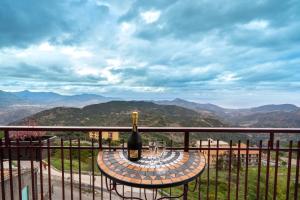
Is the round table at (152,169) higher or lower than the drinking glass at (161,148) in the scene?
lower

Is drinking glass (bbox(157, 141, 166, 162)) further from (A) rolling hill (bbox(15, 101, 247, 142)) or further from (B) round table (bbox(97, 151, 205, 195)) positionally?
(A) rolling hill (bbox(15, 101, 247, 142))

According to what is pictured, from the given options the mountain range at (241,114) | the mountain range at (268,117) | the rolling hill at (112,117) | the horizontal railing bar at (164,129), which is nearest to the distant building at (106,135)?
the horizontal railing bar at (164,129)

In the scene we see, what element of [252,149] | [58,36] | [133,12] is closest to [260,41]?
[133,12]

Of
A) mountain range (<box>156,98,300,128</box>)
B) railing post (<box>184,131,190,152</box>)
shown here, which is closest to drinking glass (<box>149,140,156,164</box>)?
railing post (<box>184,131,190,152</box>)

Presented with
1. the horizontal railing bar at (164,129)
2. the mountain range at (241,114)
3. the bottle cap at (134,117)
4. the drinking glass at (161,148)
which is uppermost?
the bottle cap at (134,117)

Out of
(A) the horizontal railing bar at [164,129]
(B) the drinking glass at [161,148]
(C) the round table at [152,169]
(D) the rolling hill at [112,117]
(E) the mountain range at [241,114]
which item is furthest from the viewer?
(E) the mountain range at [241,114]

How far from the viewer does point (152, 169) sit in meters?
1.39

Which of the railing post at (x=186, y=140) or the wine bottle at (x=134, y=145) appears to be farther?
the railing post at (x=186, y=140)

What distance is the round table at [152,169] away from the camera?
1.24 m

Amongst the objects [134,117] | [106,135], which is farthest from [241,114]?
[134,117]

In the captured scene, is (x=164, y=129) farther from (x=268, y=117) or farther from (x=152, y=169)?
(x=268, y=117)

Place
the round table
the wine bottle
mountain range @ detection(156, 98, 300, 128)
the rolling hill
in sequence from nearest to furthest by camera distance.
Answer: the round table, the wine bottle, the rolling hill, mountain range @ detection(156, 98, 300, 128)

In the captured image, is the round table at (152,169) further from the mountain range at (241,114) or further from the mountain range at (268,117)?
the mountain range at (268,117)

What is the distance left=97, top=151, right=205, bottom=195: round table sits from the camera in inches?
48.9
